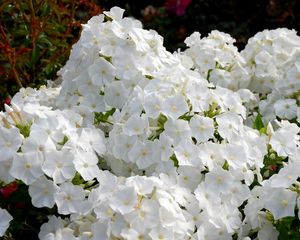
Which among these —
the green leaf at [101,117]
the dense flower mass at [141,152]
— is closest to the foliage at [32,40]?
the dense flower mass at [141,152]

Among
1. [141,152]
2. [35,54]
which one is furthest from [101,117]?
[35,54]

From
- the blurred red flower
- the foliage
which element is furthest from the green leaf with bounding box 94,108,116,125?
the blurred red flower

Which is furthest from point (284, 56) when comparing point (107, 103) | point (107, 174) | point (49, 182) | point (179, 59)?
point (49, 182)

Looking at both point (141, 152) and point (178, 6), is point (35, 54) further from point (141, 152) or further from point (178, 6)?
point (178, 6)

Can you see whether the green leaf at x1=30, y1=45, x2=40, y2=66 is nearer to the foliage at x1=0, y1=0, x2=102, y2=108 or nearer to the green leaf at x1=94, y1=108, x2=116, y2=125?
the foliage at x1=0, y1=0, x2=102, y2=108

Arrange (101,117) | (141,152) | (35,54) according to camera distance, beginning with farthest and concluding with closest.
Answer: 1. (35,54)
2. (101,117)
3. (141,152)

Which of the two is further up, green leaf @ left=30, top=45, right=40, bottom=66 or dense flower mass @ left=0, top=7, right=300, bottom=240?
dense flower mass @ left=0, top=7, right=300, bottom=240

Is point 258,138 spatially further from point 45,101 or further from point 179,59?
point 45,101
